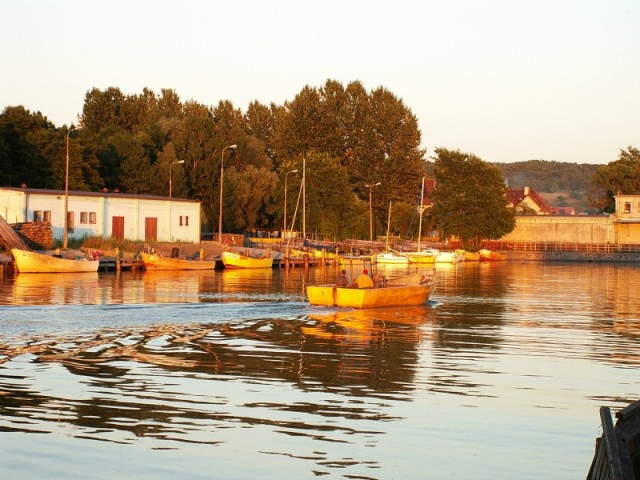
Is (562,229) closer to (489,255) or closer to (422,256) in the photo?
(489,255)

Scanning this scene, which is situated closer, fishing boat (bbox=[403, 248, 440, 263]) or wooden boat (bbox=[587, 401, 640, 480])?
wooden boat (bbox=[587, 401, 640, 480])

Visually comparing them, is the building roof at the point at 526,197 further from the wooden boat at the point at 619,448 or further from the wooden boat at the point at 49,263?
the wooden boat at the point at 619,448

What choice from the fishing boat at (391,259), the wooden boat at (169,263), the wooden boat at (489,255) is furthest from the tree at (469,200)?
the wooden boat at (169,263)

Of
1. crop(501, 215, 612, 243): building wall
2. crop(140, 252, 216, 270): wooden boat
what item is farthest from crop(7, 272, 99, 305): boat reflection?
crop(501, 215, 612, 243): building wall

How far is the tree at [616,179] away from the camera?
150375mm

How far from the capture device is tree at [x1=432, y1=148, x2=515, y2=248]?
129875mm

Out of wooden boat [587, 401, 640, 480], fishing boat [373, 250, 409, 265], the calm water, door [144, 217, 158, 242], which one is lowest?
the calm water

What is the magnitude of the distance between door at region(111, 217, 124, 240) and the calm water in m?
41.6

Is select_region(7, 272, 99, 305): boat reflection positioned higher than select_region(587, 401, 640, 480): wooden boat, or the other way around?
select_region(587, 401, 640, 480): wooden boat

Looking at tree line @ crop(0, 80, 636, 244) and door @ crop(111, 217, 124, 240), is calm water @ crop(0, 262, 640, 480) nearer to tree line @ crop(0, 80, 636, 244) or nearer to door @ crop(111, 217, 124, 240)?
door @ crop(111, 217, 124, 240)

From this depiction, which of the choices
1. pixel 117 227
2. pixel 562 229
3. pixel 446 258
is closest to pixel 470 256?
pixel 446 258

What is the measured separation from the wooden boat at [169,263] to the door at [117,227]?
28.1 feet

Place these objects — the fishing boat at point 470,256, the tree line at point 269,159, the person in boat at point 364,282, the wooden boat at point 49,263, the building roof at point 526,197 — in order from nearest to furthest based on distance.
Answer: the person in boat at point 364,282 < the wooden boat at point 49,263 < the tree line at point 269,159 < the fishing boat at point 470,256 < the building roof at point 526,197

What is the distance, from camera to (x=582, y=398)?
20750 millimetres
